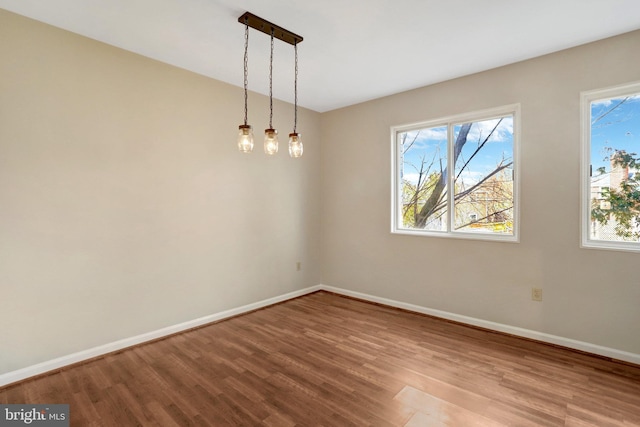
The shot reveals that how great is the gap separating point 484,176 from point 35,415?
4151 mm

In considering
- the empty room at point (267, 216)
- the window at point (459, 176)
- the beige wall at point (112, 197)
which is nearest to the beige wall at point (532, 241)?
the empty room at point (267, 216)

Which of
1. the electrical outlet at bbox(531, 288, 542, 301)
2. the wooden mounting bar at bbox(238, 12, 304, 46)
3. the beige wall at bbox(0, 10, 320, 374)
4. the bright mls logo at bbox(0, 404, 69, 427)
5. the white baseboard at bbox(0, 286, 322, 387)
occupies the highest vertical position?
the wooden mounting bar at bbox(238, 12, 304, 46)

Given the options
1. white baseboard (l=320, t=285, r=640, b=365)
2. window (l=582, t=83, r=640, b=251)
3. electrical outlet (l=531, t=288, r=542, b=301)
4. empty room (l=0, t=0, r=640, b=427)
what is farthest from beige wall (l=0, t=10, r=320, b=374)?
window (l=582, t=83, r=640, b=251)

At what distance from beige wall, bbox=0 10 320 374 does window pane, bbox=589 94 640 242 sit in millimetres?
3352

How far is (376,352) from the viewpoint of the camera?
8.95 feet

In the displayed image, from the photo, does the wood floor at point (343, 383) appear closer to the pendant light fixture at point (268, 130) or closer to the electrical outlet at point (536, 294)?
the electrical outlet at point (536, 294)

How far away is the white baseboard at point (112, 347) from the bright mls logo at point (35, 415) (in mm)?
337

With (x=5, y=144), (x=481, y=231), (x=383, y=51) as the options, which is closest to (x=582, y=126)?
(x=481, y=231)

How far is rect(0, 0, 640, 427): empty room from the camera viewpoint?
2174 millimetres

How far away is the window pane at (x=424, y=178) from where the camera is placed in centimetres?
369

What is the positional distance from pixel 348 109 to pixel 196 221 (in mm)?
2564

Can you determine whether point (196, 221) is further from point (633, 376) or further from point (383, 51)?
point (633, 376)

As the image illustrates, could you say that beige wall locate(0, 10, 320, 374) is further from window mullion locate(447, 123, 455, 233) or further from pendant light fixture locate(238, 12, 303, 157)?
window mullion locate(447, 123, 455, 233)

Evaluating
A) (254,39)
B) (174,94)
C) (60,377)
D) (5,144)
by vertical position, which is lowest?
(60,377)
